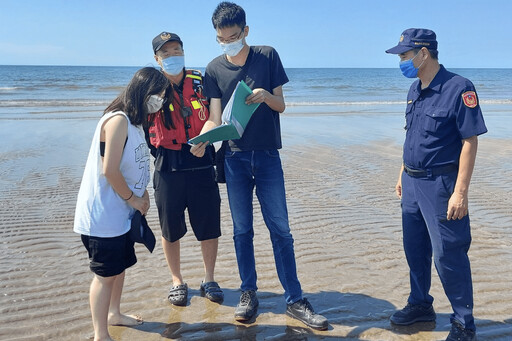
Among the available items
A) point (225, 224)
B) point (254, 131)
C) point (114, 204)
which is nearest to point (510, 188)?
point (225, 224)

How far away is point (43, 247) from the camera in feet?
16.8

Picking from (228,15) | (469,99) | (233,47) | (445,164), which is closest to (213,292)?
(233,47)

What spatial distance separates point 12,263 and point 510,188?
23.5 feet

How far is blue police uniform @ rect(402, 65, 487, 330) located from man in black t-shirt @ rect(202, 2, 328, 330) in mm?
958

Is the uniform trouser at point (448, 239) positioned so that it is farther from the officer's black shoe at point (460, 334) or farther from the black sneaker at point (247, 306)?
the black sneaker at point (247, 306)

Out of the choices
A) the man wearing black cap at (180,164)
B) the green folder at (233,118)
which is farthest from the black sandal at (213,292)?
the green folder at (233,118)

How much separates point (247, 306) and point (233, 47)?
197 cm

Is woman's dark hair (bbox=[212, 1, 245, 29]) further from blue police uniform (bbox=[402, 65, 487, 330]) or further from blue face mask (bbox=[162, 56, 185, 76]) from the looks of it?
blue police uniform (bbox=[402, 65, 487, 330])

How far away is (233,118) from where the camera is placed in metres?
3.30

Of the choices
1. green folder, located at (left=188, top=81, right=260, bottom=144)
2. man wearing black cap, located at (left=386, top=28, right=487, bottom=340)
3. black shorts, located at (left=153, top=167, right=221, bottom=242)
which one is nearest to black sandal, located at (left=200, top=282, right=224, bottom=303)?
black shorts, located at (left=153, top=167, right=221, bottom=242)

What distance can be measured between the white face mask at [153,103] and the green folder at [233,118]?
328 mm

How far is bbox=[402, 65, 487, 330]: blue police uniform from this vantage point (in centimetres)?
303

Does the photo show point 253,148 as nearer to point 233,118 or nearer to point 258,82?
point 233,118

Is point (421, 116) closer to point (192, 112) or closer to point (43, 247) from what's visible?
point (192, 112)
